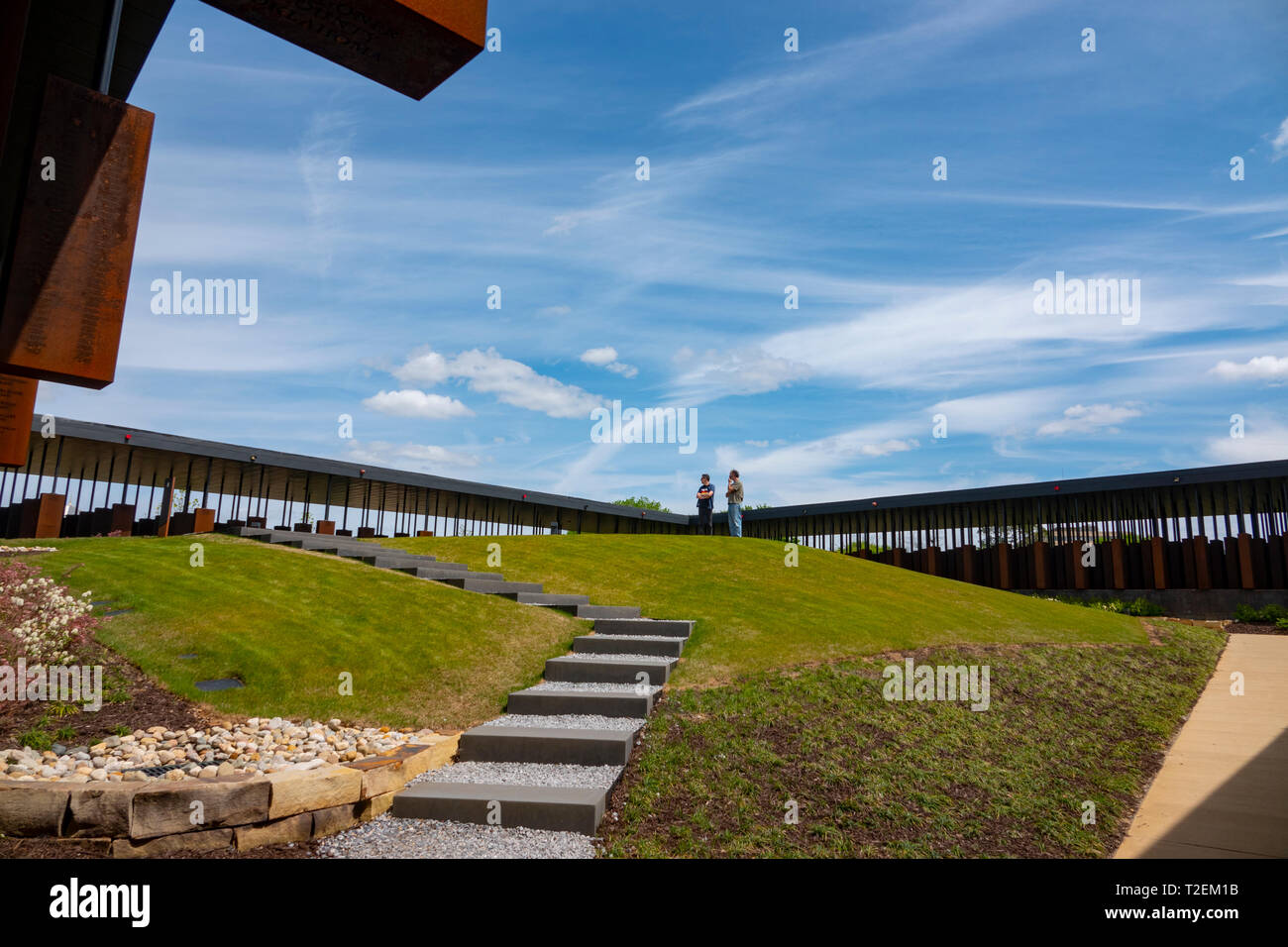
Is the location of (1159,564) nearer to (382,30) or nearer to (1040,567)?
(1040,567)

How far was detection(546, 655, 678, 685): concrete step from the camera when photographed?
29.1ft

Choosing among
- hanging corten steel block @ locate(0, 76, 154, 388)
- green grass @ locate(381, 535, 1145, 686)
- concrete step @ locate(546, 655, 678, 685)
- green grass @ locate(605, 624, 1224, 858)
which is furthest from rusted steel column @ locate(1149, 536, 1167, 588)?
hanging corten steel block @ locate(0, 76, 154, 388)

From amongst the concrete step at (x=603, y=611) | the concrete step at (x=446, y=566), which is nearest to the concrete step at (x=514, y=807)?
the concrete step at (x=603, y=611)

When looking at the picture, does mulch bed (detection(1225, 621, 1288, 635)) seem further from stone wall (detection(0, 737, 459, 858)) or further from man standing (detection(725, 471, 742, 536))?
stone wall (detection(0, 737, 459, 858))

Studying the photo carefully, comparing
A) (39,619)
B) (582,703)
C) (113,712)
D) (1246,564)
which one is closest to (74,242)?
(113,712)

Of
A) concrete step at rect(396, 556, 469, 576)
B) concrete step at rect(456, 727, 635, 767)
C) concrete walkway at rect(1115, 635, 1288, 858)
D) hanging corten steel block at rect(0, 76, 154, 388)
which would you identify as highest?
hanging corten steel block at rect(0, 76, 154, 388)

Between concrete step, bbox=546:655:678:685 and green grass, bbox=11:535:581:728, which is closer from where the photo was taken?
green grass, bbox=11:535:581:728

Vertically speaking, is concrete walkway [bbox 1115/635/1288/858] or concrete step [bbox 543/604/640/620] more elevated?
concrete step [bbox 543/604/640/620]

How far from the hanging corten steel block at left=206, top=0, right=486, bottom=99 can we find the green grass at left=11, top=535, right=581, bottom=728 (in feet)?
20.2

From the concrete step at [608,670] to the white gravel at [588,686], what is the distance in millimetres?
83

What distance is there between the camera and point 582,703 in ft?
26.2

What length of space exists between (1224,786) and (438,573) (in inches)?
442
